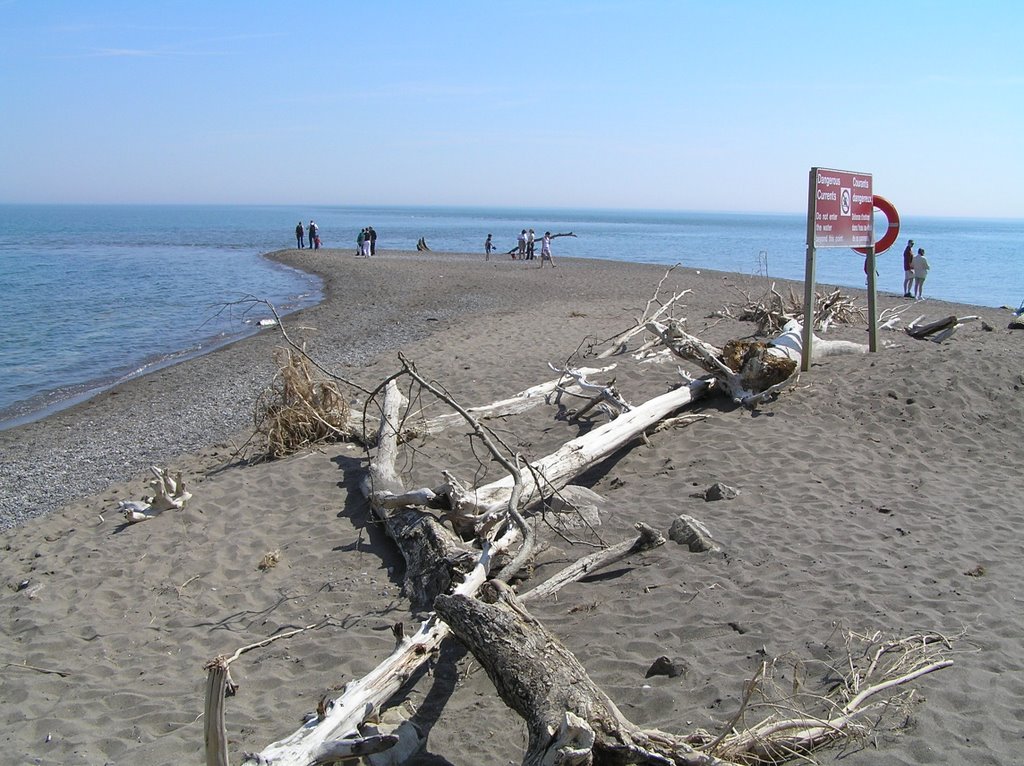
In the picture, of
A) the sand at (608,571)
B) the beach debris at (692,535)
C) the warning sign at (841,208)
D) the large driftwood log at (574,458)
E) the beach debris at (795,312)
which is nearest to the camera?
the sand at (608,571)

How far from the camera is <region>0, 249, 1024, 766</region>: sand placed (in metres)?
3.74

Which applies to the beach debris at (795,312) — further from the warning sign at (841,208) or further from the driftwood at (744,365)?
the driftwood at (744,365)

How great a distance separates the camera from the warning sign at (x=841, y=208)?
9039 millimetres

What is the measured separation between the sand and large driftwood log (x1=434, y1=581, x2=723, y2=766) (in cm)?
48

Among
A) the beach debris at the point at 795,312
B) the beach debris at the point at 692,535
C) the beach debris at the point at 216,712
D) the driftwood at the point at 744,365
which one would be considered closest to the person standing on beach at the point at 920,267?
the beach debris at the point at 795,312

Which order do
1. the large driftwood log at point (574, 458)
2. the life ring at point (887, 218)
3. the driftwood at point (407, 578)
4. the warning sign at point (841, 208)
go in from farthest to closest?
the life ring at point (887, 218)
the warning sign at point (841, 208)
the large driftwood log at point (574, 458)
the driftwood at point (407, 578)

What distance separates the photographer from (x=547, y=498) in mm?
6047

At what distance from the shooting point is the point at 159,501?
22.1 ft

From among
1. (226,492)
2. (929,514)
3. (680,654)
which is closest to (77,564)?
(226,492)

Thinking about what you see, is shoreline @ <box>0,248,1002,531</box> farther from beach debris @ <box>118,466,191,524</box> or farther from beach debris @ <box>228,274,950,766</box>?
beach debris @ <box>228,274,950,766</box>

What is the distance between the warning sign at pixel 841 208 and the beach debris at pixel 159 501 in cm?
731

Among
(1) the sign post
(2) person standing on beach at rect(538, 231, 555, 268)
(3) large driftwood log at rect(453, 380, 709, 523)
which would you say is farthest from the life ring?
(2) person standing on beach at rect(538, 231, 555, 268)

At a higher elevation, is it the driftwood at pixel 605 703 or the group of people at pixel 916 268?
the group of people at pixel 916 268

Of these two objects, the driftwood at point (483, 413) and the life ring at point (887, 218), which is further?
the life ring at point (887, 218)
